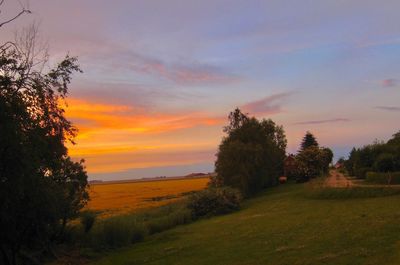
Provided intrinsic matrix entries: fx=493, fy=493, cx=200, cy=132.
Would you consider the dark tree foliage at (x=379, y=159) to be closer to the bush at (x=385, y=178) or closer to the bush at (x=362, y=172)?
the bush at (x=362, y=172)

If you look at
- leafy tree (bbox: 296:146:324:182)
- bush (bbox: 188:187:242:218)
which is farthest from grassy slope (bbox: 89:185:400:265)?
leafy tree (bbox: 296:146:324:182)

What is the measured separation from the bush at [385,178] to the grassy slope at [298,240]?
7416 mm

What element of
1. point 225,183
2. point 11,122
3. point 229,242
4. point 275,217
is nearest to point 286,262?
point 229,242

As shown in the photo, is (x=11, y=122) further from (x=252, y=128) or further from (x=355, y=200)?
(x=252, y=128)

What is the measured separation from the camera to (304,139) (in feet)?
414

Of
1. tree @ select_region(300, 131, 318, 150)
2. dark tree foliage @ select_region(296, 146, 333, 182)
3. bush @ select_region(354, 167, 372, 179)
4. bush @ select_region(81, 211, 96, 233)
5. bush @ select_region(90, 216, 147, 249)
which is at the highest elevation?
tree @ select_region(300, 131, 318, 150)

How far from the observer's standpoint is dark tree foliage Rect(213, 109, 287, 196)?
218 ft

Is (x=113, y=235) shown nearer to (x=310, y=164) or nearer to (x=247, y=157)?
(x=247, y=157)

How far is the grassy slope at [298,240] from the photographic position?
1900 cm

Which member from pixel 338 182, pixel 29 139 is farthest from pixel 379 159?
pixel 29 139

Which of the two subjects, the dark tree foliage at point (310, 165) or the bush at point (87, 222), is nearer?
the bush at point (87, 222)

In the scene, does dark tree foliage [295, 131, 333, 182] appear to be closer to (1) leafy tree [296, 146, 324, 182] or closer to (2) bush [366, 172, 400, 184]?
(1) leafy tree [296, 146, 324, 182]

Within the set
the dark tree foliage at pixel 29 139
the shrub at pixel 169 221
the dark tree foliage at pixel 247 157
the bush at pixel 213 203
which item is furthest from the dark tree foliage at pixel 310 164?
the dark tree foliage at pixel 29 139

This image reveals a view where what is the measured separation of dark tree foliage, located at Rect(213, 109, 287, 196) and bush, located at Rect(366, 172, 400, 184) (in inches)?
758
